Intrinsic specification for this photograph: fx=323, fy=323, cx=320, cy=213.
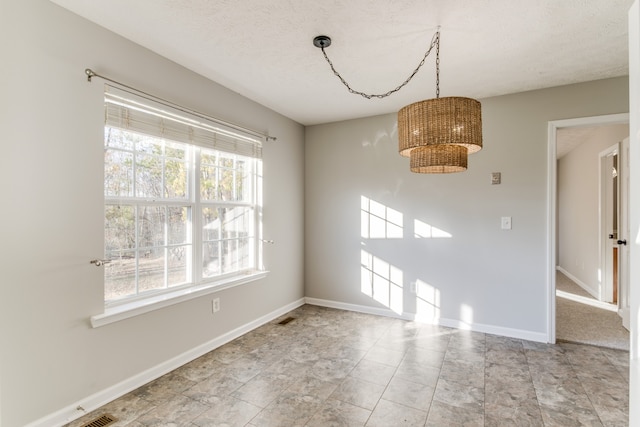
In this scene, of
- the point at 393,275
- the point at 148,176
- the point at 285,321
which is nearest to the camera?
the point at 148,176

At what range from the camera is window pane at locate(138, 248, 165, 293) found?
2.46 m

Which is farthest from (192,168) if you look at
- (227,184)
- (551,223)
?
(551,223)

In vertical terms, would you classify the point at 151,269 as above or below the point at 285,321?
above

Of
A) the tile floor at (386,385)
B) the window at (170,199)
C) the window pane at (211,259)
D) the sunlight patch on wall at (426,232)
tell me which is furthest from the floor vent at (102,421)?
the sunlight patch on wall at (426,232)

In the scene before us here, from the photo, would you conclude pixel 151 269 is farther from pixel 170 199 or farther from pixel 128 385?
pixel 128 385

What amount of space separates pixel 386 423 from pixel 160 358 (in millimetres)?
1734

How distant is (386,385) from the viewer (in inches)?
93.4

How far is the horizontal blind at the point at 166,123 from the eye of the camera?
7.30 ft

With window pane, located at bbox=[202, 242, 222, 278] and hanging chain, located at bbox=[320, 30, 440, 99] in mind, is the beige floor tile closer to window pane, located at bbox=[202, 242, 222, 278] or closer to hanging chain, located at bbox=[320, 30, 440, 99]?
window pane, located at bbox=[202, 242, 222, 278]

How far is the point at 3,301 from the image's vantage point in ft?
5.64

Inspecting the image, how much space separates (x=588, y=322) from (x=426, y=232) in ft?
6.76

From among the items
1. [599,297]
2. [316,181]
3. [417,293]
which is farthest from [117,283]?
[599,297]

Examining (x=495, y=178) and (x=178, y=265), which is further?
(x=495, y=178)

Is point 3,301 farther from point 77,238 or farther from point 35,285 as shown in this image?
point 77,238
